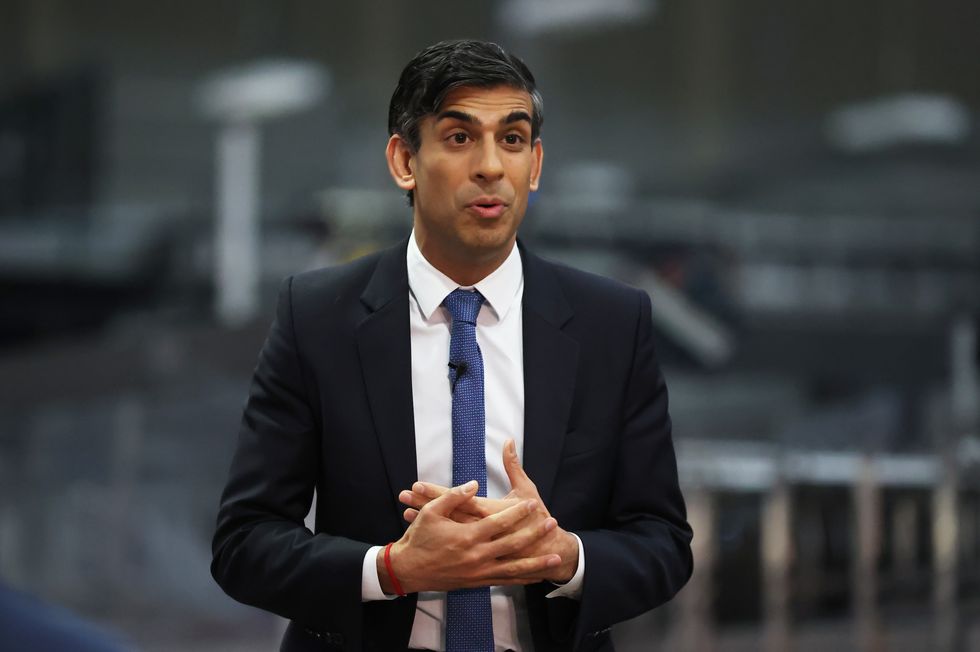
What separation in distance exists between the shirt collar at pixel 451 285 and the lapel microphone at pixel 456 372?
0.28ft

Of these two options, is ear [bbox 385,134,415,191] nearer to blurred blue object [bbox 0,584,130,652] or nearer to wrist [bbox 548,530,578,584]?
wrist [bbox 548,530,578,584]

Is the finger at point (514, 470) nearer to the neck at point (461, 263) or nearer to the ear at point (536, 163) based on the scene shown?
the neck at point (461, 263)

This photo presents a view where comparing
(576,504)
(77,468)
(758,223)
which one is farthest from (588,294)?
(758,223)

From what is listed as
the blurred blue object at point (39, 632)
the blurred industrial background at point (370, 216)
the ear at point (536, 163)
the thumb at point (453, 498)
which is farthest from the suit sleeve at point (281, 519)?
the blurred industrial background at point (370, 216)

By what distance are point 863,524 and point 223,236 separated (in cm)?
792

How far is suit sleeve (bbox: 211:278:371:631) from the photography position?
162 cm

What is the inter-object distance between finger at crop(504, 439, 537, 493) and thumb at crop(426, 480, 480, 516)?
2.2 inches

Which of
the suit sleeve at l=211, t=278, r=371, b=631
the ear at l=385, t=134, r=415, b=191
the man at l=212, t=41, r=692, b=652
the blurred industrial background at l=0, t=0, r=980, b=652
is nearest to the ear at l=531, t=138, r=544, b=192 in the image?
the man at l=212, t=41, r=692, b=652

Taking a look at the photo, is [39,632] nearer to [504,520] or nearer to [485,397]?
[504,520]

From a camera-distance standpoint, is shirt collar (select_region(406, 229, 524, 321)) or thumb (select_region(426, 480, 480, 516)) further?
shirt collar (select_region(406, 229, 524, 321))

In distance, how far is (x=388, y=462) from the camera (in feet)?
5.48

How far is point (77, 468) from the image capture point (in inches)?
377

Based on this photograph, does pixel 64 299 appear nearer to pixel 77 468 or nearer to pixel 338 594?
pixel 77 468

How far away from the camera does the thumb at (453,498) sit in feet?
5.12
